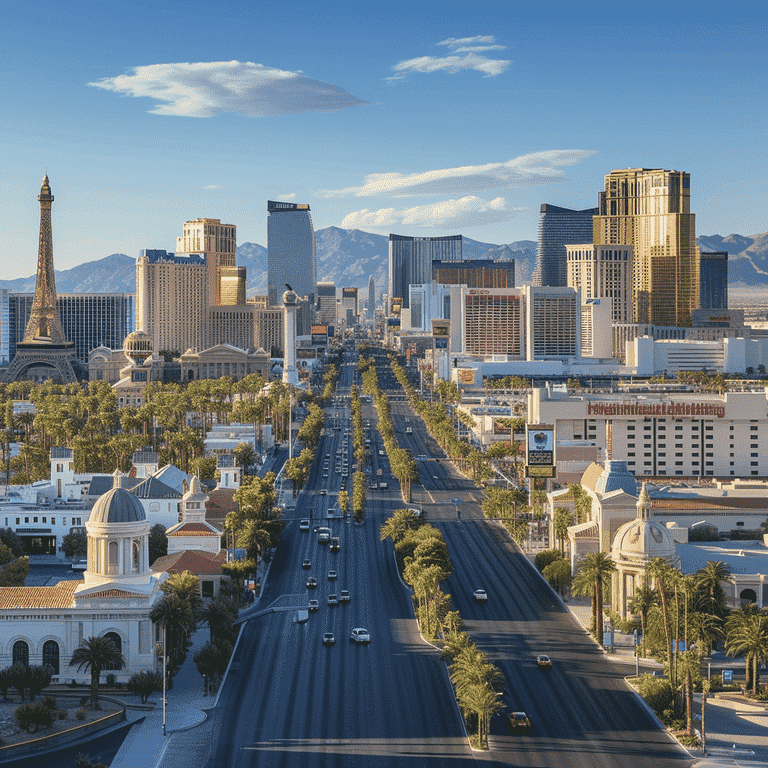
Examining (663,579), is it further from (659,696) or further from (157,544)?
(157,544)

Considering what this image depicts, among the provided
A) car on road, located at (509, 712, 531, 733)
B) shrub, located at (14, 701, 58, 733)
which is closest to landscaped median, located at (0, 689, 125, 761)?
shrub, located at (14, 701, 58, 733)

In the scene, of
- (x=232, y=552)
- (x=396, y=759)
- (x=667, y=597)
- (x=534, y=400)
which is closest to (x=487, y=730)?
(x=396, y=759)

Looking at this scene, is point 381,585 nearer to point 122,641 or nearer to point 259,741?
point 122,641

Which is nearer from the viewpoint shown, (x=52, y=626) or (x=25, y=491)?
(x=52, y=626)

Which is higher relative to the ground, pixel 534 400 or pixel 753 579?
pixel 534 400

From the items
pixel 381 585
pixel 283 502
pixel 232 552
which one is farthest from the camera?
pixel 283 502

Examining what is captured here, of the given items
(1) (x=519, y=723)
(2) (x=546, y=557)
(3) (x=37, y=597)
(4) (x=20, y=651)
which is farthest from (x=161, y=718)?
(2) (x=546, y=557)

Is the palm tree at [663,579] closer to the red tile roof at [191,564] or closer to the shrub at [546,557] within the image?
the shrub at [546,557]
